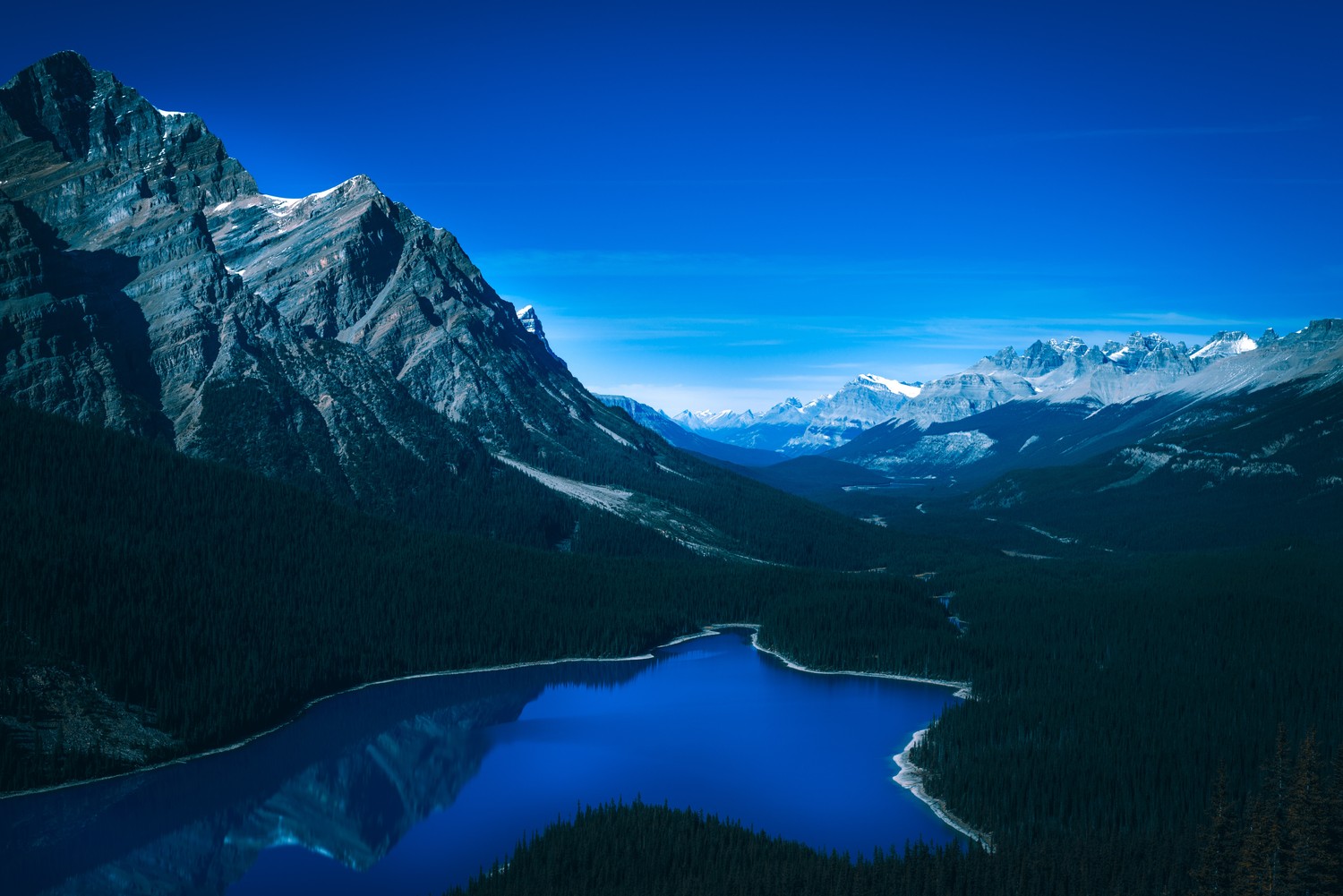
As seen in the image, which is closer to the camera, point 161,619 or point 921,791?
point 921,791

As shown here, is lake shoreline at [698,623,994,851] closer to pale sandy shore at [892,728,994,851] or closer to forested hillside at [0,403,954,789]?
pale sandy shore at [892,728,994,851]

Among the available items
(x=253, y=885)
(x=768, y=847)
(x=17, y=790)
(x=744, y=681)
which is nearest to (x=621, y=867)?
(x=768, y=847)

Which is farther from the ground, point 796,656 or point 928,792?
point 796,656

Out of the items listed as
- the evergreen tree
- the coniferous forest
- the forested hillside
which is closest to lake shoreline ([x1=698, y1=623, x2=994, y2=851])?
the coniferous forest

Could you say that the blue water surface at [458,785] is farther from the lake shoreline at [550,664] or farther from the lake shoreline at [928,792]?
the lake shoreline at [928,792]

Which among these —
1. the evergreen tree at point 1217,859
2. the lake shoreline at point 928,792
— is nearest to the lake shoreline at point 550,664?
the lake shoreline at point 928,792

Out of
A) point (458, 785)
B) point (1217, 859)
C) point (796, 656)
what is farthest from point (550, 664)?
point (1217, 859)

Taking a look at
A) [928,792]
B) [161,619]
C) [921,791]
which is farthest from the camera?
[161,619]

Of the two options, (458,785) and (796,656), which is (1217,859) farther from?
(796,656)
